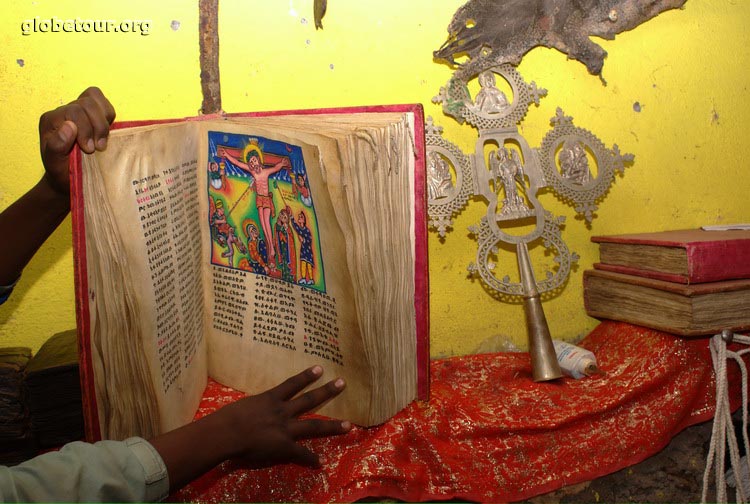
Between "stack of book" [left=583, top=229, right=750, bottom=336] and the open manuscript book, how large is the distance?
0.55 meters

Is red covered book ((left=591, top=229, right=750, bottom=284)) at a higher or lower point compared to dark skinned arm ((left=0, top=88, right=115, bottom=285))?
lower

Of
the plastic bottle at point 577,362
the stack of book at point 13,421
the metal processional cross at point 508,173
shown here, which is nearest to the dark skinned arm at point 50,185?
the stack of book at point 13,421

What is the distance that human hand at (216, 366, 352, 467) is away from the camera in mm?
773

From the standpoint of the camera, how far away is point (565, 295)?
141cm

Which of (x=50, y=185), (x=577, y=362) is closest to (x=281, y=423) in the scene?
(x=50, y=185)

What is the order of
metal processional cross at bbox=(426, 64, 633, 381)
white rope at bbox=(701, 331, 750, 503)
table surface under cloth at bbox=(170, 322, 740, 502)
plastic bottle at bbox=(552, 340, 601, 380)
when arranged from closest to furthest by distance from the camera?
1. table surface under cloth at bbox=(170, 322, 740, 502)
2. white rope at bbox=(701, 331, 750, 503)
3. plastic bottle at bbox=(552, 340, 601, 380)
4. metal processional cross at bbox=(426, 64, 633, 381)

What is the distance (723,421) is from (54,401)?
1.13 m

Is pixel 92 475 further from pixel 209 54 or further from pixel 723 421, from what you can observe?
pixel 723 421

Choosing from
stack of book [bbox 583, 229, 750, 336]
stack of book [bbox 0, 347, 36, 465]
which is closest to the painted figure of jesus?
stack of book [bbox 0, 347, 36, 465]

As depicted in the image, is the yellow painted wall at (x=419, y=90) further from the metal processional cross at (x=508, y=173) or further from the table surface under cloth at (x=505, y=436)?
the table surface under cloth at (x=505, y=436)

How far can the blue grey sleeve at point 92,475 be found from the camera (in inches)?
22.7

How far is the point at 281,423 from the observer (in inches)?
32.1

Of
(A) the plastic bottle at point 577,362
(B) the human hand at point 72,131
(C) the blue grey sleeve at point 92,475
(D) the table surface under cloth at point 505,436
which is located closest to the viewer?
(C) the blue grey sleeve at point 92,475

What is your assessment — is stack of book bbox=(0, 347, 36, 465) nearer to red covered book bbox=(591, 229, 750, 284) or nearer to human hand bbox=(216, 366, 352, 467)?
human hand bbox=(216, 366, 352, 467)
